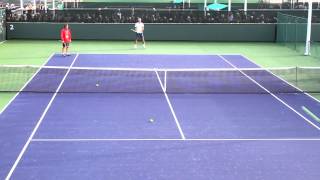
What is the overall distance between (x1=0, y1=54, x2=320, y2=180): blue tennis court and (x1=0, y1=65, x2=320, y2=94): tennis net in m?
0.04

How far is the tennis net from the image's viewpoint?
18922 mm

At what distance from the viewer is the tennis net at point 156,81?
18922mm

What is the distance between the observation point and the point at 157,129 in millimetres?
13492

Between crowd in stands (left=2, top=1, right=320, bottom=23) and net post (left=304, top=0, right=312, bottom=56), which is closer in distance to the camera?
net post (left=304, top=0, right=312, bottom=56)

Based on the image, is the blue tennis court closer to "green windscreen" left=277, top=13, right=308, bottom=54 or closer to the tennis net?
the tennis net

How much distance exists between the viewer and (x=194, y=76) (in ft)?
71.1

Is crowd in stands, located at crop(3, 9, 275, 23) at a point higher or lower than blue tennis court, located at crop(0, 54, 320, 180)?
higher

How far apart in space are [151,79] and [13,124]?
7.75 metres

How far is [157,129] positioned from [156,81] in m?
7.10

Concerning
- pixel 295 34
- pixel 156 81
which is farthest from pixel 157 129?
pixel 295 34

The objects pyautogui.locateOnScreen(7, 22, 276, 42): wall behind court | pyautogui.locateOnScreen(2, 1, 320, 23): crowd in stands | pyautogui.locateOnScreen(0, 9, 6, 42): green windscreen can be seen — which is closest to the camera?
pyautogui.locateOnScreen(0, 9, 6, 42): green windscreen

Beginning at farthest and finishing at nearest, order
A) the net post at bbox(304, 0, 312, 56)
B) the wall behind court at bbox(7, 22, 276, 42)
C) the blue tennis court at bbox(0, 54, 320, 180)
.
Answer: the wall behind court at bbox(7, 22, 276, 42) < the net post at bbox(304, 0, 312, 56) < the blue tennis court at bbox(0, 54, 320, 180)

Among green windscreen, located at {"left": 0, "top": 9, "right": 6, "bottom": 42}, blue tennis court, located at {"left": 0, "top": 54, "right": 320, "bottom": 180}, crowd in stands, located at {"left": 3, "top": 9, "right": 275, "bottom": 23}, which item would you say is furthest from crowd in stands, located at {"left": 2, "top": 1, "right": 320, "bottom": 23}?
blue tennis court, located at {"left": 0, "top": 54, "right": 320, "bottom": 180}

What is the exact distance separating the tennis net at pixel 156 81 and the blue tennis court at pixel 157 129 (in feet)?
0.14
